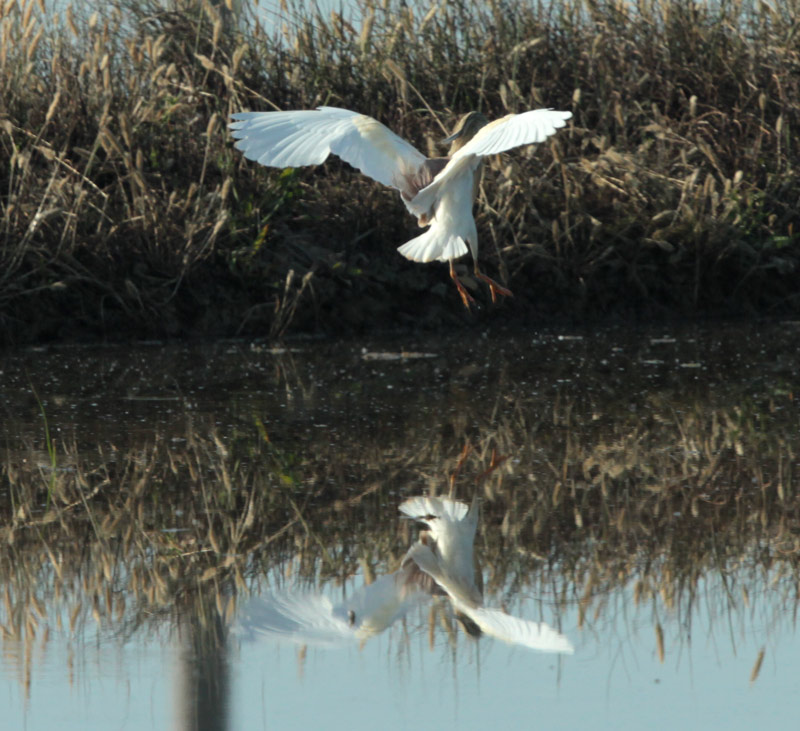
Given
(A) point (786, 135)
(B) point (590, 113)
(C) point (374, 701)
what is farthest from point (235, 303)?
(C) point (374, 701)

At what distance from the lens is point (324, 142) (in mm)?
4867

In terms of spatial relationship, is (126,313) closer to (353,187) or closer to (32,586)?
(353,187)

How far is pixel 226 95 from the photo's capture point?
791cm

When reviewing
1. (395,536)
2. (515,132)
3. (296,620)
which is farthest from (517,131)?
(296,620)

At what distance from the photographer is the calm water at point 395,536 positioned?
2461mm

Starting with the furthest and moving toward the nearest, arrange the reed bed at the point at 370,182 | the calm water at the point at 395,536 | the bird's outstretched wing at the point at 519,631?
1. the reed bed at the point at 370,182
2. the bird's outstretched wing at the point at 519,631
3. the calm water at the point at 395,536

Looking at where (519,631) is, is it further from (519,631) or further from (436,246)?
(436,246)

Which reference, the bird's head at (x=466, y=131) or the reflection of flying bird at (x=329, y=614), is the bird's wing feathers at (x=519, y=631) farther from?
the bird's head at (x=466, y=131)

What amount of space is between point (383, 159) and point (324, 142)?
11.6 inches

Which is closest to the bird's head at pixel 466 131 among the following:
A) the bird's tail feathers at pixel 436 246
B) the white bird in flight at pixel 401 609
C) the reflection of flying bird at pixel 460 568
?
the bird's tail feathers at pixel 436 246

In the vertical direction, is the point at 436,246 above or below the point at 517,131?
below

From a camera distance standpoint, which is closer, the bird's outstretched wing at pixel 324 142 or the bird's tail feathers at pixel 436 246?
the bird's outstretched wing at pixel 324 142

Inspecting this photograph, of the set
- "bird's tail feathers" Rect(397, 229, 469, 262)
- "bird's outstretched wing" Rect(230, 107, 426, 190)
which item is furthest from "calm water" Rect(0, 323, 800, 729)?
"bird's outstretched wing" Rect(230, 107, 426, 190)

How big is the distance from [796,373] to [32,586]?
12.2 ft
